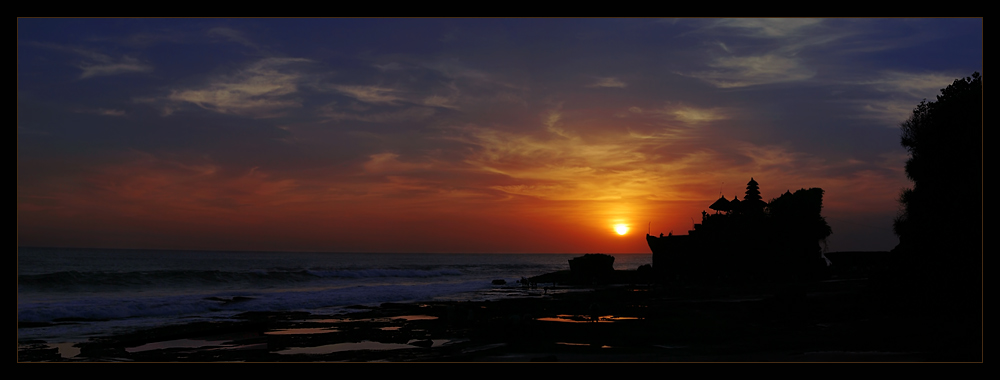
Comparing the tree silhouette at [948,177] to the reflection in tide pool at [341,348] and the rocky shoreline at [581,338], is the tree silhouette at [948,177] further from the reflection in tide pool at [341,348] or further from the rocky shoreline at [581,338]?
the reflection in tide pool at [341,348]

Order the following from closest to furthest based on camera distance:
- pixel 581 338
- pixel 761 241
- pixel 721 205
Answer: pixel 581 338 → pixel 761 241 → pixel 721 205

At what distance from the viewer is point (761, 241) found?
62.5 metres

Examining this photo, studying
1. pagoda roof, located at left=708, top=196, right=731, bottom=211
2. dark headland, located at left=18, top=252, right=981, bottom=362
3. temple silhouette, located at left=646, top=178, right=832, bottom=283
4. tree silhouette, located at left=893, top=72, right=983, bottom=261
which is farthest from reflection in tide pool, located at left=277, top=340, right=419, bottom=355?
pagoda roof, located at left=708, top=196, right=731, bottom=211

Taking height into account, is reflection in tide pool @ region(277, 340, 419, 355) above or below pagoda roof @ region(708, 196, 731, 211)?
below

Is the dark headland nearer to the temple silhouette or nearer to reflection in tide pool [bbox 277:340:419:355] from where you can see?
reflection in tide pool [bbox 277:340:419:355]

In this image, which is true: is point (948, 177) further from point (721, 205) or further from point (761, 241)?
point (721, 205)

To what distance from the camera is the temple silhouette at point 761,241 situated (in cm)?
6197

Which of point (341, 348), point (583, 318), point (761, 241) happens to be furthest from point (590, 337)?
point (761, 241)

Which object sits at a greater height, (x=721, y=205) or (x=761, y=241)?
(x=721, y=205)

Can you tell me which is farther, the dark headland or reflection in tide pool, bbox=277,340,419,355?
reflection in tide pool, bbox=277,340,419,355

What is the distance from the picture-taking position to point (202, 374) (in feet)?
28.2

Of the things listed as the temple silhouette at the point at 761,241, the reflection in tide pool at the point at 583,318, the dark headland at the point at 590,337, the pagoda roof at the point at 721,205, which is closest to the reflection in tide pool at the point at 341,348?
the dark headland at the point at 590,337

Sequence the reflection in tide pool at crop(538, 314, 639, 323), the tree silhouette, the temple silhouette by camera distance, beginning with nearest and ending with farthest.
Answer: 1. the tree silhouette
2. the reflection in tide pool at crop(538, 314, 639, 323)
3. the temple silhouette

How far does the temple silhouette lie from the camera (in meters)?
62.0
